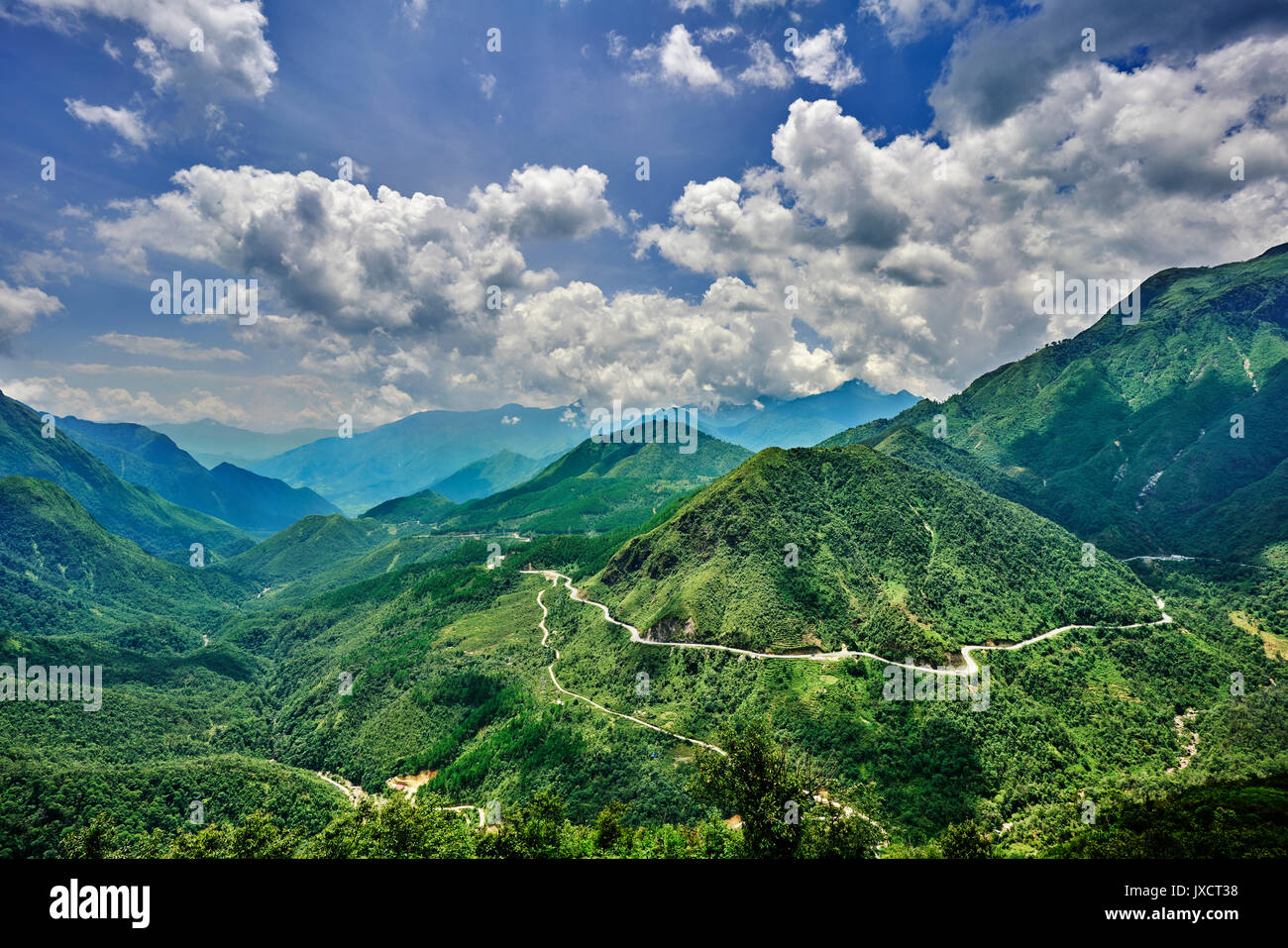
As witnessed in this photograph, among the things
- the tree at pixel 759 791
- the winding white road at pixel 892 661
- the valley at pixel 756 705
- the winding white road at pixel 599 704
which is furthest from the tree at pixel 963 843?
the winding white road at pixel 892 661

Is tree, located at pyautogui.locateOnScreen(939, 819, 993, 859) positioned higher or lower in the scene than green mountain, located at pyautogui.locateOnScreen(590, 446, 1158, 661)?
lower

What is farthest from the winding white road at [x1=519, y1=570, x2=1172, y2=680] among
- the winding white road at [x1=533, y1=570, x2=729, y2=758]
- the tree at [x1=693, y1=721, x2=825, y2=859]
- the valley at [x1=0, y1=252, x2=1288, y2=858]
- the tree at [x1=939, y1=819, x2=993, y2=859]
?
the tree at [x1=693, y1=721, x2=825, y2=859]

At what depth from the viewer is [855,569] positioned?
112m

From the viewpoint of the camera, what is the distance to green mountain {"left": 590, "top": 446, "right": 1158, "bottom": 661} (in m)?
96.9

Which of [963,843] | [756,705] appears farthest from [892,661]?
[963,843]

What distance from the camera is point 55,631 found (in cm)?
17700

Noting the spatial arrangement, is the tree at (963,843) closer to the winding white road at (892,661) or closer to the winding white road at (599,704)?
the winding white road at (599,704)

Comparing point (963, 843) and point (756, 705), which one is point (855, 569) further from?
point (963, 843)

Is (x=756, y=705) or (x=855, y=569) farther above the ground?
(x=855, y=569)

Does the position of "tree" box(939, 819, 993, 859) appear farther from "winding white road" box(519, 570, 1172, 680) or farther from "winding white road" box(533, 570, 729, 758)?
"winding white road" box(519, 570, 1172, 680)

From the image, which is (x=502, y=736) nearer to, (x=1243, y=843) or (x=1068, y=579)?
(x=1243, y=843)

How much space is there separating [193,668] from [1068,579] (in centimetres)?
21989
